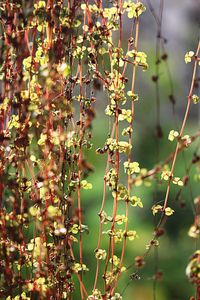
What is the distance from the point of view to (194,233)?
1.57 metres

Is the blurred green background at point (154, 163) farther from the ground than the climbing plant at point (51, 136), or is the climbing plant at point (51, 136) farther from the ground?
the blurred green background at point (154, 163)

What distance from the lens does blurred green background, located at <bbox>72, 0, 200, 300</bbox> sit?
14.0ft

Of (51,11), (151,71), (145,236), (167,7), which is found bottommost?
(51,11)

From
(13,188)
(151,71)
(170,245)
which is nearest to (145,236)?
(170,245)

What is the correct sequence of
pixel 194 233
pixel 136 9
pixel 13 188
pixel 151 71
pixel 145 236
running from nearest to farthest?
pixel 194 233, pixel 13 188, pixel 136 9, pixel 145 236, pixel 151 71

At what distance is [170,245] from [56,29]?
109 inches

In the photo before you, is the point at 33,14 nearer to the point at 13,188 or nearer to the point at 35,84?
the point at 35,84

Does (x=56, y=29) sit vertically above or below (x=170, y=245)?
below

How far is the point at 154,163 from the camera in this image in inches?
184

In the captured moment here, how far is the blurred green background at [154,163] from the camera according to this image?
425cm

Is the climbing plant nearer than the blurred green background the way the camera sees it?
Yes

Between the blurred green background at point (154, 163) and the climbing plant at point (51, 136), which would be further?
the blurred green background at point (154, 163)

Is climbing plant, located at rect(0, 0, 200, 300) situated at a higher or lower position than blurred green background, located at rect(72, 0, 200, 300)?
lower

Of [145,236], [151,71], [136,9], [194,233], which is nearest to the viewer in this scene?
[194,233]
